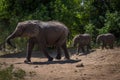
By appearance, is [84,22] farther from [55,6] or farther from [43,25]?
[43,25]

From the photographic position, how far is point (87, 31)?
26.5 metres

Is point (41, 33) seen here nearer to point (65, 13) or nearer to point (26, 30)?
point (26, 30)

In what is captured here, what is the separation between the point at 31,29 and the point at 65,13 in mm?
9812

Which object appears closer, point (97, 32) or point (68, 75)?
point (68, 75)

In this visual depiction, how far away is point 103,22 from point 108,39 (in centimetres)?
645

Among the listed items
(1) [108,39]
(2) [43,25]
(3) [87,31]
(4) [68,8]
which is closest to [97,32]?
(3) [87,31]

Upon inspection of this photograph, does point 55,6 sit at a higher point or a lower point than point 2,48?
higher

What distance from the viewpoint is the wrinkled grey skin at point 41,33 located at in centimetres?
1636

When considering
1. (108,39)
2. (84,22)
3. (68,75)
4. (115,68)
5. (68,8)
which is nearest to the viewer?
(68,75)

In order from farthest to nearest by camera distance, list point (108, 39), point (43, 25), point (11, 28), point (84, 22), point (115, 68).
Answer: point (84, 22) < point (11, 28) < point (108, 39) < point (43, 25) < point (115, 68)

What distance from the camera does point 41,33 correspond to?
16609 millimetres

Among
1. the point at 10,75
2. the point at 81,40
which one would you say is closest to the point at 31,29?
the point at 81,40

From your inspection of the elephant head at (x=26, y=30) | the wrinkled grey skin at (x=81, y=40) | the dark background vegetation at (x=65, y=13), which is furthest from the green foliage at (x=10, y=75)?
the dark background vegetation at (x=65, y=13)

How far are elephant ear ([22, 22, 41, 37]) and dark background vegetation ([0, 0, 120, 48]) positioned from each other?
817 cm
